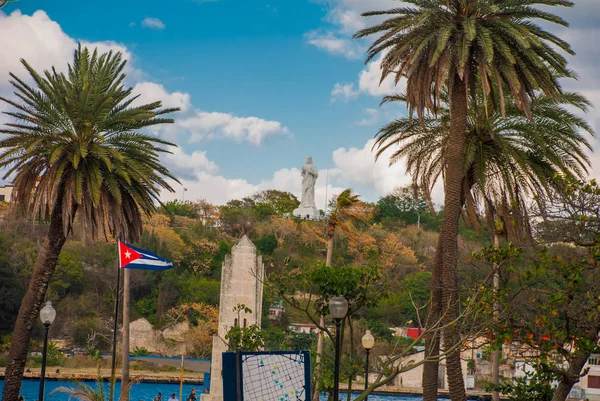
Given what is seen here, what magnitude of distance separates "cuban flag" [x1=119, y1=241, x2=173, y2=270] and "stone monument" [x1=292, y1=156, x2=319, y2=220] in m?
68.5

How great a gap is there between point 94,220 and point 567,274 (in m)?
12.7

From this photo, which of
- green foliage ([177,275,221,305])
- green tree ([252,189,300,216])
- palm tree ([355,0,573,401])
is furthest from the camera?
green tree ([252,189,300,216])

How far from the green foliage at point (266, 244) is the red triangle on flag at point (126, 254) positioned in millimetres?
55365

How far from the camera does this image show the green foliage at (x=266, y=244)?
3209 inches

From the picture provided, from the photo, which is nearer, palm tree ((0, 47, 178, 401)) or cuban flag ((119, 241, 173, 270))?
palm tree ((0, 47, 178, 401))

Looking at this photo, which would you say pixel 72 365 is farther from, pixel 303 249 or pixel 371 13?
pixel 371 13

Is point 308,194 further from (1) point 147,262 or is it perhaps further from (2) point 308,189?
(1) point 147,262

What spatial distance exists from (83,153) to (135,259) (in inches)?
261

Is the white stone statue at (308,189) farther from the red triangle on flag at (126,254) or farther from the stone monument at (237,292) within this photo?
the red triangle on flag at (126,254)

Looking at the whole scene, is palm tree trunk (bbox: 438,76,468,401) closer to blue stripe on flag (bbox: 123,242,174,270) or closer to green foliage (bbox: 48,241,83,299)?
blue stripe on flag (bbox: 123,242,174,270)

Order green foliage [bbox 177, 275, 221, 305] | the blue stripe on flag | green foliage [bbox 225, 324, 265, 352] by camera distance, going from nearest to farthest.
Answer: green foliage [bbox 225, 324, 265, 352], the blue stripe on flag, green foliage [bbox 177, 275, 221, 305]

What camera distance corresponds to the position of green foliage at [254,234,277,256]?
8150 centimetres

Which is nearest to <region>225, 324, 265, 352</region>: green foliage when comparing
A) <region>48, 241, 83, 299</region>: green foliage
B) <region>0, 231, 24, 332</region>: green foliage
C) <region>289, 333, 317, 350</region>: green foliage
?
<region>289, 333, 317, 350</region>: green foliage

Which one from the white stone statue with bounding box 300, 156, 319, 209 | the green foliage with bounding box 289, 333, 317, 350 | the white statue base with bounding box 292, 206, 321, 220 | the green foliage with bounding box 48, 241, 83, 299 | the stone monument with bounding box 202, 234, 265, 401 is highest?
the white stone statue with bounding box 300, 156, 319, 209
